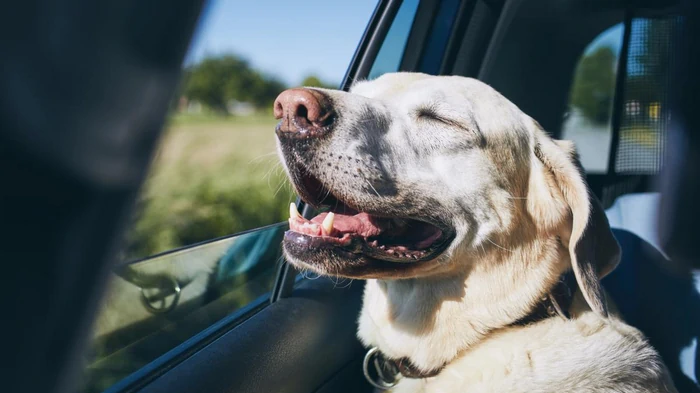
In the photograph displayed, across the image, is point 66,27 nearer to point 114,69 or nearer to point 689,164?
point 114,69

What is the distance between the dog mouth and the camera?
6.48 ft

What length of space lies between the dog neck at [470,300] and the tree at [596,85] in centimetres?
A: 158

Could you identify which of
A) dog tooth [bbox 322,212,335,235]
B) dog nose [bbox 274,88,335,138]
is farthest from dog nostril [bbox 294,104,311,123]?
dog tooth [bbox 322,212,335,235]

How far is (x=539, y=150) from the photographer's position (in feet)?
7.64

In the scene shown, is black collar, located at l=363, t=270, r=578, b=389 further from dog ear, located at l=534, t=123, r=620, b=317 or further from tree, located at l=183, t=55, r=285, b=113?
tree, located at l=183, t=55, r=285, b=113

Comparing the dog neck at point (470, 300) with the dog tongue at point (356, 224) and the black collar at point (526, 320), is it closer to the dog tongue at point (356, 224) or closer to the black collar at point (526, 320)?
the black collar at point (526, 320)

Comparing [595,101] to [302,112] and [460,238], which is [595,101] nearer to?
[460,238]

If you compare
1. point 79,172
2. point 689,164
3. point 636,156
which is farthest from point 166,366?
point 636,156

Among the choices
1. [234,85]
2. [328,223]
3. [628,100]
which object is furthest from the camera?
[234,85]

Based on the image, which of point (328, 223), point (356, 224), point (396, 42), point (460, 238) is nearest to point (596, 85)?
point (396, 42)

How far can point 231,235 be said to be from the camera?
97.4 inches

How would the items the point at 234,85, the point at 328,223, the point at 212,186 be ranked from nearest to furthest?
the point at 328,223, the point at 234,85, the point at 212,186

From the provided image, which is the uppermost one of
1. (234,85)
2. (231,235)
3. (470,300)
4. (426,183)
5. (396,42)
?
(396,42)

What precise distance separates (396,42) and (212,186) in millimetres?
6427
